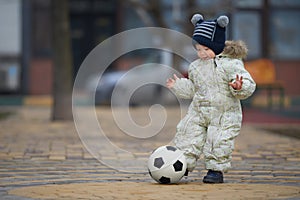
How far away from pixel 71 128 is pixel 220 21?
7.55 m

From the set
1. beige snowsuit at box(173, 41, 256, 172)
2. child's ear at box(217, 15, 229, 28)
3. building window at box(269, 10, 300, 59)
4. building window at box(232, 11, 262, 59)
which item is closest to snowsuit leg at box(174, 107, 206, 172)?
beige snowsuit at box(173, 41, 256, 172)

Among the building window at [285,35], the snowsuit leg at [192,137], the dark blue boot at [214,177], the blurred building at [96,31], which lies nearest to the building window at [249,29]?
the blurred building at [96,31]

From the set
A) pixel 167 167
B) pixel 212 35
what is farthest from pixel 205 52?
pixel 167 167

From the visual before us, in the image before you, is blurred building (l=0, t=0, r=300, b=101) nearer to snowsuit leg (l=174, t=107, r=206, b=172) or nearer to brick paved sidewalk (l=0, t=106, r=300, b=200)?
brick paved sidewalk (l=0, t=106, r=300, b=200)

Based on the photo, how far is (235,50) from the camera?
7652 millimetres

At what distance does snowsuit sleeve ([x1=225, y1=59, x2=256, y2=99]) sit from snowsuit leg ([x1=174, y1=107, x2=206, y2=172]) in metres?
0.43

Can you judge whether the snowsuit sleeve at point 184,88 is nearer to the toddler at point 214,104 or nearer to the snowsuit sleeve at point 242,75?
the toddler at point 214,104

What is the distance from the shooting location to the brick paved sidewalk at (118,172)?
677cm

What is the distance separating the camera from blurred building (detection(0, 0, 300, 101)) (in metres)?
26.2

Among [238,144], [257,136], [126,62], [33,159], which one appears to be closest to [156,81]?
[126,62]

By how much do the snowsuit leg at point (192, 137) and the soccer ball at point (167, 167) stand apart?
15cm

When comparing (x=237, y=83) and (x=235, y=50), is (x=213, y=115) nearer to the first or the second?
(x=237, y=83)

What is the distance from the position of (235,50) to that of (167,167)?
119 centimetres

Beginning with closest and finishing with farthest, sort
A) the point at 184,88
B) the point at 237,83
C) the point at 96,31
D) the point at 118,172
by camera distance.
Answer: the point at 237,83
the point at 184,88
the point at 118,172
the point at 96,31
